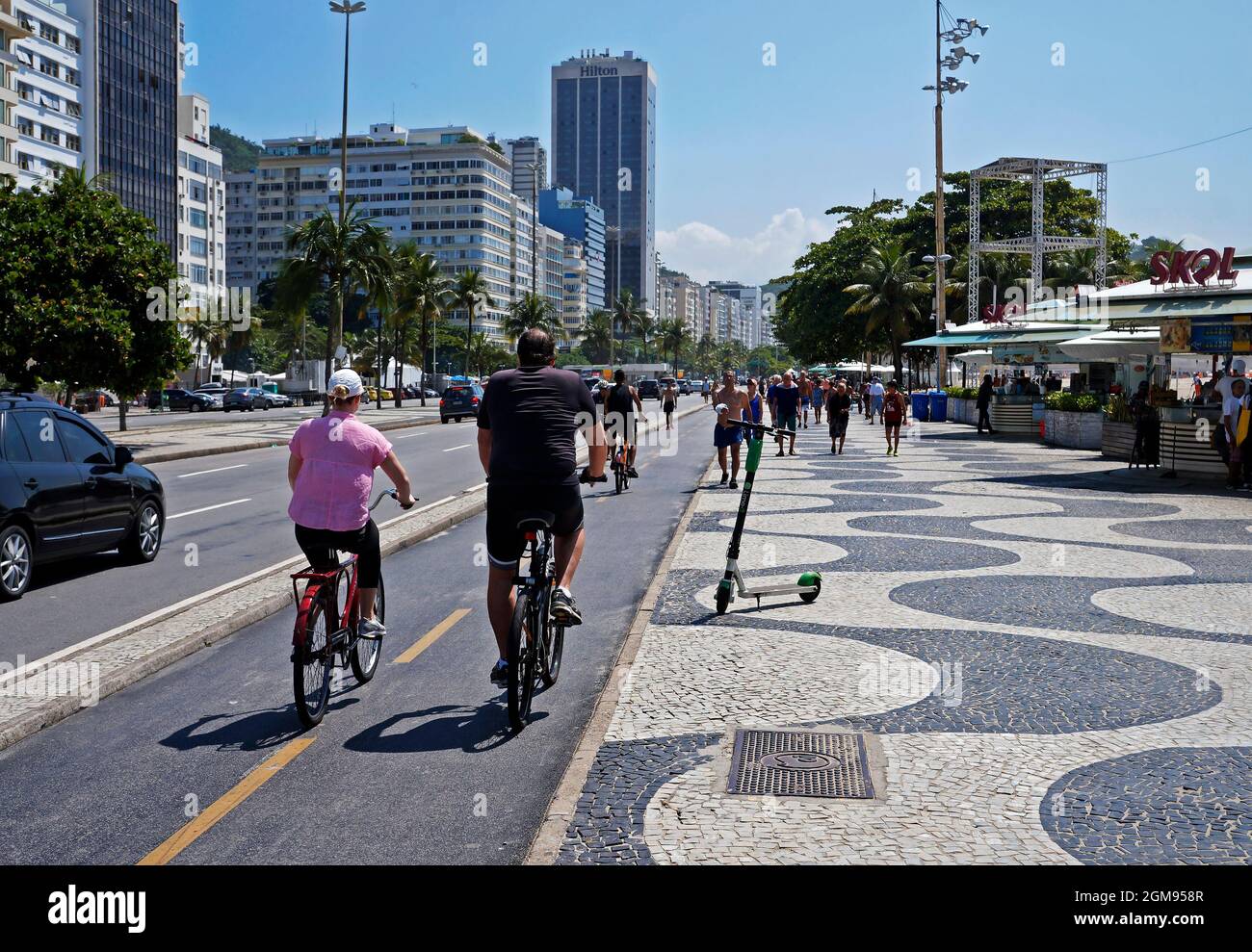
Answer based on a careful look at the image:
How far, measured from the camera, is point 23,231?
91.6 feet

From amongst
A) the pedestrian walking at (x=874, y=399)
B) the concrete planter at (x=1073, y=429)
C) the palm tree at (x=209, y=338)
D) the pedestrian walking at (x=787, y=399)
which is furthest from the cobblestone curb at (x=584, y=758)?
the palm tree at (x=209, y=338)

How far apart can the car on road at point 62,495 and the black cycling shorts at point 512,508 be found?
222 inches

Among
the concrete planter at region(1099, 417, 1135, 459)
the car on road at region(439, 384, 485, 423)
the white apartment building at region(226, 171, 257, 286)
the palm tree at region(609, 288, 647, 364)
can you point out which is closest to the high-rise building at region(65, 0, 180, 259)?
the car on road at region(439, 384, 485, 423)

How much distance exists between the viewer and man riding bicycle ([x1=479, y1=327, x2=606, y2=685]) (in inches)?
240

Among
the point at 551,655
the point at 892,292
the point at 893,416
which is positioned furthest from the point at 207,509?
the point at 892,292

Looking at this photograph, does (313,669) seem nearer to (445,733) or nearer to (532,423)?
(445,733)

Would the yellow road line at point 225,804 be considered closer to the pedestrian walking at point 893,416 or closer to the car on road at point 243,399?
the pedestrian walking at point 893,416

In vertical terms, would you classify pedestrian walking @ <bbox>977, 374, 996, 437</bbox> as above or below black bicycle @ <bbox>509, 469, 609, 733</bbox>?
above

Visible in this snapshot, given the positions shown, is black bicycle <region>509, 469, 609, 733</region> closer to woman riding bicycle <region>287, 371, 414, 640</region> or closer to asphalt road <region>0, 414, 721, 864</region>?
asphalt road <region>0, 414, 721, 864</region>

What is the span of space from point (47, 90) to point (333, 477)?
10388cm

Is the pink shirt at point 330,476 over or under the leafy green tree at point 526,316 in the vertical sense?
under

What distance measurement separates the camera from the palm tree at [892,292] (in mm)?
64000
